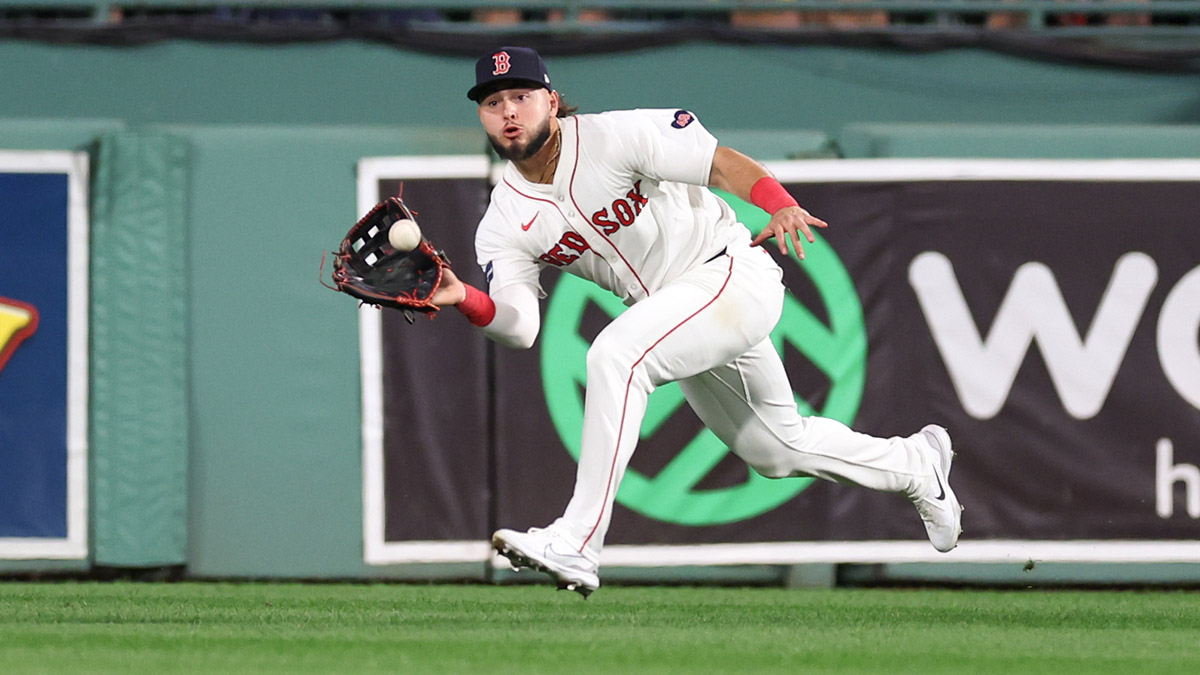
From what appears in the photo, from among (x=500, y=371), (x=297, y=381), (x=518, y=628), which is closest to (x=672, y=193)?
(x=518, y=628)

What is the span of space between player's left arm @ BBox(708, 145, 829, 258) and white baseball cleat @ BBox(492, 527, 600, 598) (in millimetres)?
981

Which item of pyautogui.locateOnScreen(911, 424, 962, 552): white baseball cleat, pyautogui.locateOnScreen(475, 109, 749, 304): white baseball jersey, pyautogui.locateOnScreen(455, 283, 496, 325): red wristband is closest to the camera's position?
pyautogui.locateOnScreen(455, 283, 496, 325): red wristband

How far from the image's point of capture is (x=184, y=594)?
6270 millimetres

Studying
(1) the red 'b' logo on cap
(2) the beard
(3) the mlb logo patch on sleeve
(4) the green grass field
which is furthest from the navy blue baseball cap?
(4) the green grass field

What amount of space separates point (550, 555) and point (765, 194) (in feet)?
3.82

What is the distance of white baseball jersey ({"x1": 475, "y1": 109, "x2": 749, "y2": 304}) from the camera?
477 cm

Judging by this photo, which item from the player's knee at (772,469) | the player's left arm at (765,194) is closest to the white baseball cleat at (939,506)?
the player's knee at (772,469)

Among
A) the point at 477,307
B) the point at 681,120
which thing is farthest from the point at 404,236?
the point at 681,120

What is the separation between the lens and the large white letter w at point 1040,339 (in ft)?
22.7

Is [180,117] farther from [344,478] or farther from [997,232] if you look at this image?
[997,232]

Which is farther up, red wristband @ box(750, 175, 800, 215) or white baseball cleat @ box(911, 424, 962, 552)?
red wristband @ box(750, 175, 800, 215)

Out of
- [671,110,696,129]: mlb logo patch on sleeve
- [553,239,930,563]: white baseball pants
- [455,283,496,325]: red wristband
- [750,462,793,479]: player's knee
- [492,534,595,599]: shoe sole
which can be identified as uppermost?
[671,110,696,129]: mlb logo patch on sleeve

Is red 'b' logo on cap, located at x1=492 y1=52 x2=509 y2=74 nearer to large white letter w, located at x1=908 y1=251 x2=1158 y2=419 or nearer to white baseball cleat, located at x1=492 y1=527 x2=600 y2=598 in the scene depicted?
white baseball cleat, located at x1=492 y1=527 x2=600 y2=598

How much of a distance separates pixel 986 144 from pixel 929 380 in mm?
1059
